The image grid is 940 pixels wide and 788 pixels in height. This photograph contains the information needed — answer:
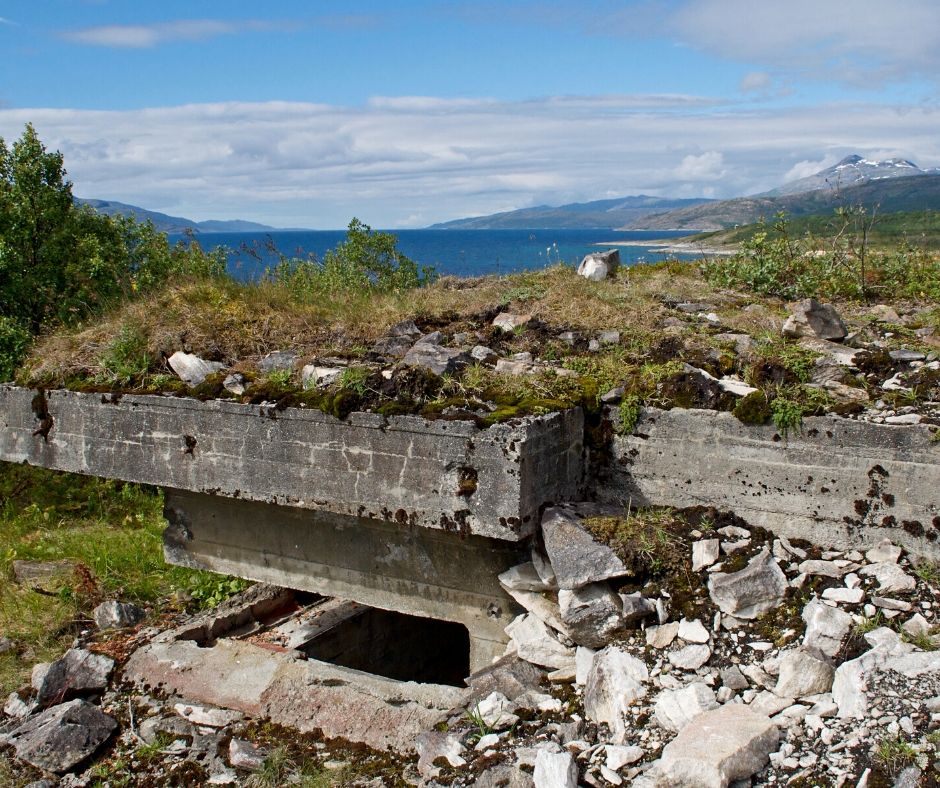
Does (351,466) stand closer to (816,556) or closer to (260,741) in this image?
(260,741)

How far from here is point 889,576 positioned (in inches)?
168

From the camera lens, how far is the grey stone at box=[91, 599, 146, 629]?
6512 millimetres

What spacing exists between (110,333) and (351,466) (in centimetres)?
273

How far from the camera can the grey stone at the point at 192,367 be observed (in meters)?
5.95

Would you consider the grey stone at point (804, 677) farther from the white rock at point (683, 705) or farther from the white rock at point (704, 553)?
the white rock at point (704, 553)

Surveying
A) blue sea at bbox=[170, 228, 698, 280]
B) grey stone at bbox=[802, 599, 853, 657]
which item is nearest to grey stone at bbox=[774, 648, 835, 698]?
Answer: grey stone at bbox=[802, 599, 853, 657]

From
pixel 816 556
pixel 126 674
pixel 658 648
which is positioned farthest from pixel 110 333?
pixel 816 556

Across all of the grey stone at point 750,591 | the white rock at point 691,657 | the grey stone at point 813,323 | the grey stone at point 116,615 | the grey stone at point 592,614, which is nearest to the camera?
the white rock at point 691,657

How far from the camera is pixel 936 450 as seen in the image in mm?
4383

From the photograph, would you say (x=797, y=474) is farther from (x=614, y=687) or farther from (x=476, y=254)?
(x=476, y=254)

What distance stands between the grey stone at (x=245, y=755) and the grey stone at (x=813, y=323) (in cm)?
446

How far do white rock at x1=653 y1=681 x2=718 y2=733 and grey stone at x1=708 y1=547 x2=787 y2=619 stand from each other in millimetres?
560

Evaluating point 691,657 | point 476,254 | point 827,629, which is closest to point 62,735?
point 691,657

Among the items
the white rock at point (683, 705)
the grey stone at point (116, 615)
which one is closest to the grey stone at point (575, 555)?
the white rock at point (683, 705)
